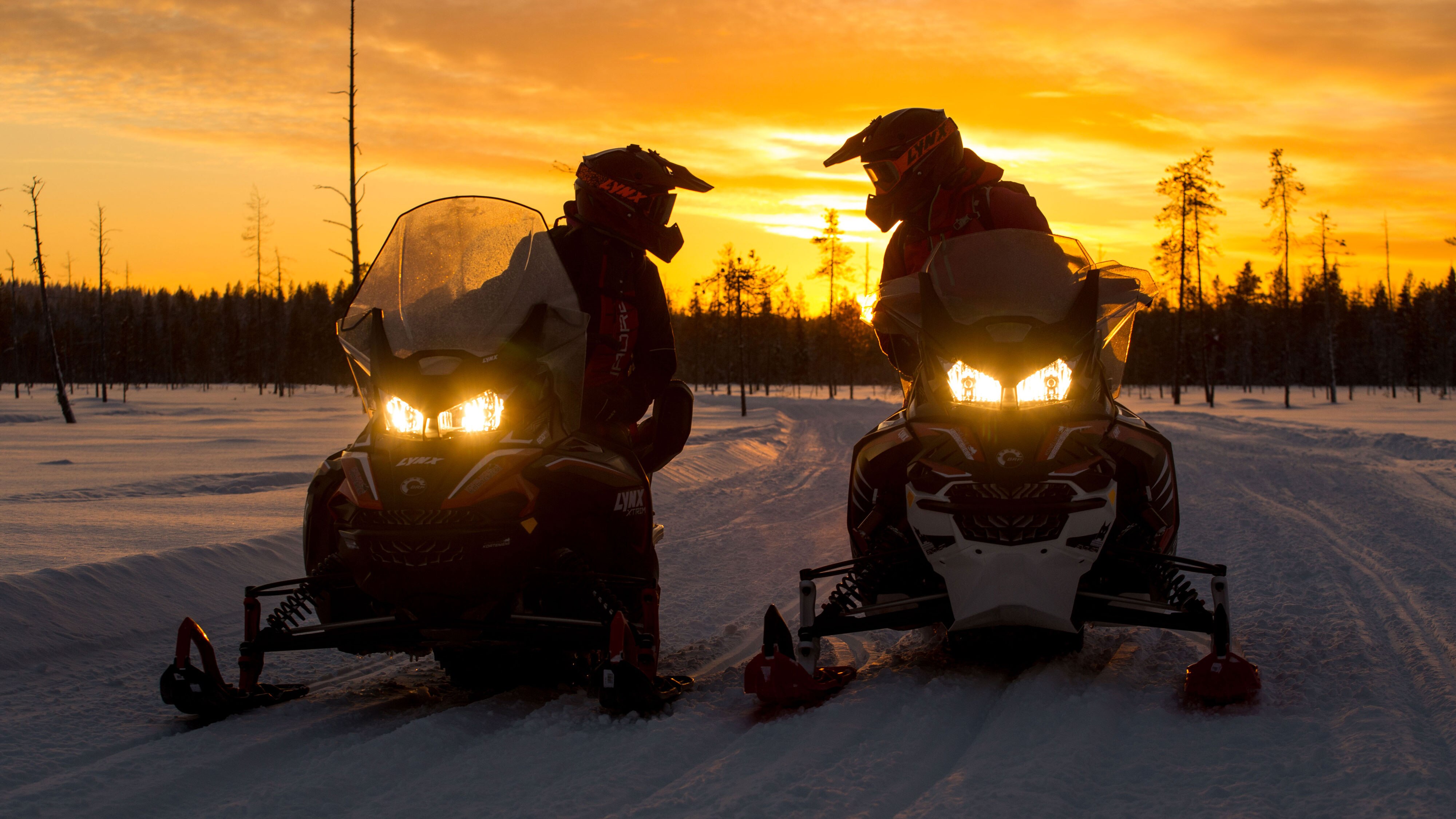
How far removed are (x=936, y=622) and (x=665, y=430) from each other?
1783mm

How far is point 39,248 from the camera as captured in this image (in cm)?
3953

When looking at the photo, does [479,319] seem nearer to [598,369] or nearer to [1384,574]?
[598,369]

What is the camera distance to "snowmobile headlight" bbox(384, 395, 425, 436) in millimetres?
3514

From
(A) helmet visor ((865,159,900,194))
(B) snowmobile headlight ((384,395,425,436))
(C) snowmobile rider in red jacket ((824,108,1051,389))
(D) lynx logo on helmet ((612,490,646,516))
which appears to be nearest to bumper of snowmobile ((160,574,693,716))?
(D) lynx logo on helmet ((612,490,646,516))

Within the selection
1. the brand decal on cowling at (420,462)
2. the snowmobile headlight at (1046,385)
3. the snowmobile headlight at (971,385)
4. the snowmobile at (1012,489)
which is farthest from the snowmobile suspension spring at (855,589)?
the brand decal on cowling at (420,462)

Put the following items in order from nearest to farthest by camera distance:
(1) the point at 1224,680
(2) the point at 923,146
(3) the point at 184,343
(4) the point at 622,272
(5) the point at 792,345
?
(1) the point at 1224,680 → (4) the point at 622,272 → (2) the point at 923,146 → (5) the point at 792,345 → (3) the point at 184,343

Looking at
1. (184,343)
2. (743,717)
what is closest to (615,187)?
(743,717)

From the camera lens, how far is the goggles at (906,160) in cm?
469

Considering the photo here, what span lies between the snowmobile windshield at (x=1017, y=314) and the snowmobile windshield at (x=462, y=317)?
141 cm

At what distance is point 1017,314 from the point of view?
12.0ft

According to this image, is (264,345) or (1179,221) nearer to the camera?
(1179,221)

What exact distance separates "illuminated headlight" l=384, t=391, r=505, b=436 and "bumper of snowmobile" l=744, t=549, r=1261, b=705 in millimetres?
1270

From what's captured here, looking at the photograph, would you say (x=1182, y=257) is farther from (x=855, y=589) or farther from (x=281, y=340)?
(x=281, y=340)

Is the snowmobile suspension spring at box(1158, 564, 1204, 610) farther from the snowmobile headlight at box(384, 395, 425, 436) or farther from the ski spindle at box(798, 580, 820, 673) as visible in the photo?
the snowmobile headlight at box(384, 395, 425, 436)
